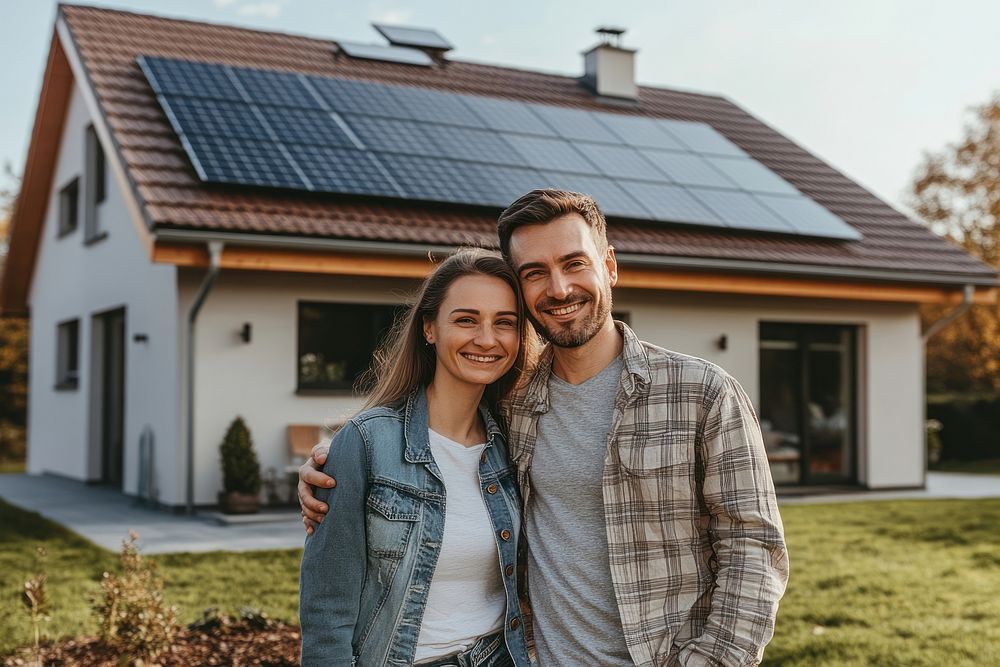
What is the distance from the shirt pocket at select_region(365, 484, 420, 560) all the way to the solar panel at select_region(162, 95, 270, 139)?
926 centimetres

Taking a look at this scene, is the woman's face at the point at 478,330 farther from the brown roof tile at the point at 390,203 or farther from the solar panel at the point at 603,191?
the solar panel at the point at 603,191

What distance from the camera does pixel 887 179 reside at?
118 feet

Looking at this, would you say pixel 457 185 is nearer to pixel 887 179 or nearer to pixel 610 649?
pixel 610 649

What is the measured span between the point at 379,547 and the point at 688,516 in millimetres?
765

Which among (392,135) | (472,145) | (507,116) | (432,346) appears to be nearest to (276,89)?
(392,135)

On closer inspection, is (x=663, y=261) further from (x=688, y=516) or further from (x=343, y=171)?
(x=688, y=516)

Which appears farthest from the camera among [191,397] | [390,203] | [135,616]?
[390,203]

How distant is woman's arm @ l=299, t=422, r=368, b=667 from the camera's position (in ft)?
8.51

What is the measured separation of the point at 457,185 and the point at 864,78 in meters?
18.6

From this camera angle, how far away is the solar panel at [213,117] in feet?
37.3

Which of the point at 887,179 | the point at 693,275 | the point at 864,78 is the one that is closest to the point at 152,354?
the point at 693,275

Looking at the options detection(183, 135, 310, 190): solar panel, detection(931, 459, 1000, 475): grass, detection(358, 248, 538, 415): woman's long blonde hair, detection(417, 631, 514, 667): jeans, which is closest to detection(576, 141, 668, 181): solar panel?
detection(183, 135, 310, 190): solar panel

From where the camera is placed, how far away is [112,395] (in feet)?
45.7

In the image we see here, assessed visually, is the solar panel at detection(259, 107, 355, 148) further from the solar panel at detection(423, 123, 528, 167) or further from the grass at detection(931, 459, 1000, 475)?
the grass at detection(931, 459, 1000, 475)
